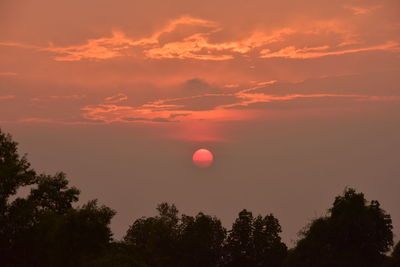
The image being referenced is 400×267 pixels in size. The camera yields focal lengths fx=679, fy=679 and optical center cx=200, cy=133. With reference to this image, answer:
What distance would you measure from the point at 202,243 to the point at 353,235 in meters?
27.8

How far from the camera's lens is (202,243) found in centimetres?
11662

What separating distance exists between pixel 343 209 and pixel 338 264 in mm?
8133

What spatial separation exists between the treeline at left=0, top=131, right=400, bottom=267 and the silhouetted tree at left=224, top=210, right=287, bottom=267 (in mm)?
166

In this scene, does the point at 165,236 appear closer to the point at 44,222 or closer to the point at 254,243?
the point at 254,243

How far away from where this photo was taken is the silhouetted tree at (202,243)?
116 meters

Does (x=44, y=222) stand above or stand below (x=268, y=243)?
below

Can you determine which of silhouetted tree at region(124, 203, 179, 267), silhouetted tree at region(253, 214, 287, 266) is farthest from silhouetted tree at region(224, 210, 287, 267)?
silhouetted tree at region(124, 203, 179, 267)

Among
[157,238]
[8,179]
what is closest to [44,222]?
[8,179]

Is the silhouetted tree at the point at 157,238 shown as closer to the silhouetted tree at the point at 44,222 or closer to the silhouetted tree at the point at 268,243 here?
the silhouetted tree at the point at 268,243

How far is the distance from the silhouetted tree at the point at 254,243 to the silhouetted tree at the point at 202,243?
6.26 ft

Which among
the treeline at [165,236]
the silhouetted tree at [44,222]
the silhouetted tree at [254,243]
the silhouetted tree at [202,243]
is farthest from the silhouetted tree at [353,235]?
the silhouetted tree at [44,222]

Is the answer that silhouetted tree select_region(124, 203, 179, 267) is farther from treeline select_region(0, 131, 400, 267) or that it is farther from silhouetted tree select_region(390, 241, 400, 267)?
silhouetted tree select_region(390, 241, 400, 267)

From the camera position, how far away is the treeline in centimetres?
7219

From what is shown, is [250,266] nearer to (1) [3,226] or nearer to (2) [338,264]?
(2) [338,264]
